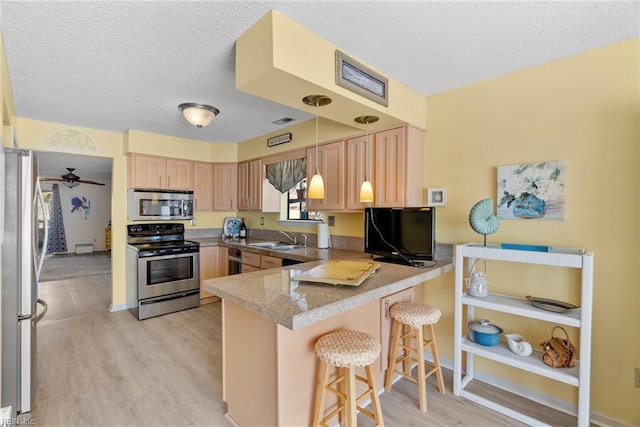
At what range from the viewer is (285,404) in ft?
5.24

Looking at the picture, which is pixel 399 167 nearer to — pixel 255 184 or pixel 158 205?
pixel 255 184

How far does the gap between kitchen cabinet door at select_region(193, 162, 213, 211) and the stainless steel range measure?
23.9 inches

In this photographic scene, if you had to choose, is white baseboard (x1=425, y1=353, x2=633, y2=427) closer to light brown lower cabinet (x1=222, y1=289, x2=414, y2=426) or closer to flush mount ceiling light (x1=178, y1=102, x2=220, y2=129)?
light brown lower cabinet (x1=222, y1=289, x2=414, y2=426)

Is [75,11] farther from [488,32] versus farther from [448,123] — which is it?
[448,123]

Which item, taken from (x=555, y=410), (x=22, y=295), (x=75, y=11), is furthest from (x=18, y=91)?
(x=555, y=410)

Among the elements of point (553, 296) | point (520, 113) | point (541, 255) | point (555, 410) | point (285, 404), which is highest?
point (520, 113)

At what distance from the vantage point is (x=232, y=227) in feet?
16.3

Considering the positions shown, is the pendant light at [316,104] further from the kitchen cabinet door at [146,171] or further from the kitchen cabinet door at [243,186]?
the kitchen cabinet door at [146,171]

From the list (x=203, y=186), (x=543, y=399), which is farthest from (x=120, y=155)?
(x=543, y=399)

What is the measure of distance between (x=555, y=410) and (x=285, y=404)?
6.25ft

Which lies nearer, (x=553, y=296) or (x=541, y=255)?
(x=541, y=255)

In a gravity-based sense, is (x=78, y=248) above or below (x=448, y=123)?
below

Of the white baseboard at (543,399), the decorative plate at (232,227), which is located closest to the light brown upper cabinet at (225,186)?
the decorative plate at (232,227)

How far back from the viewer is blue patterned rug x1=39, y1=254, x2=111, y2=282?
6055 millimetres
